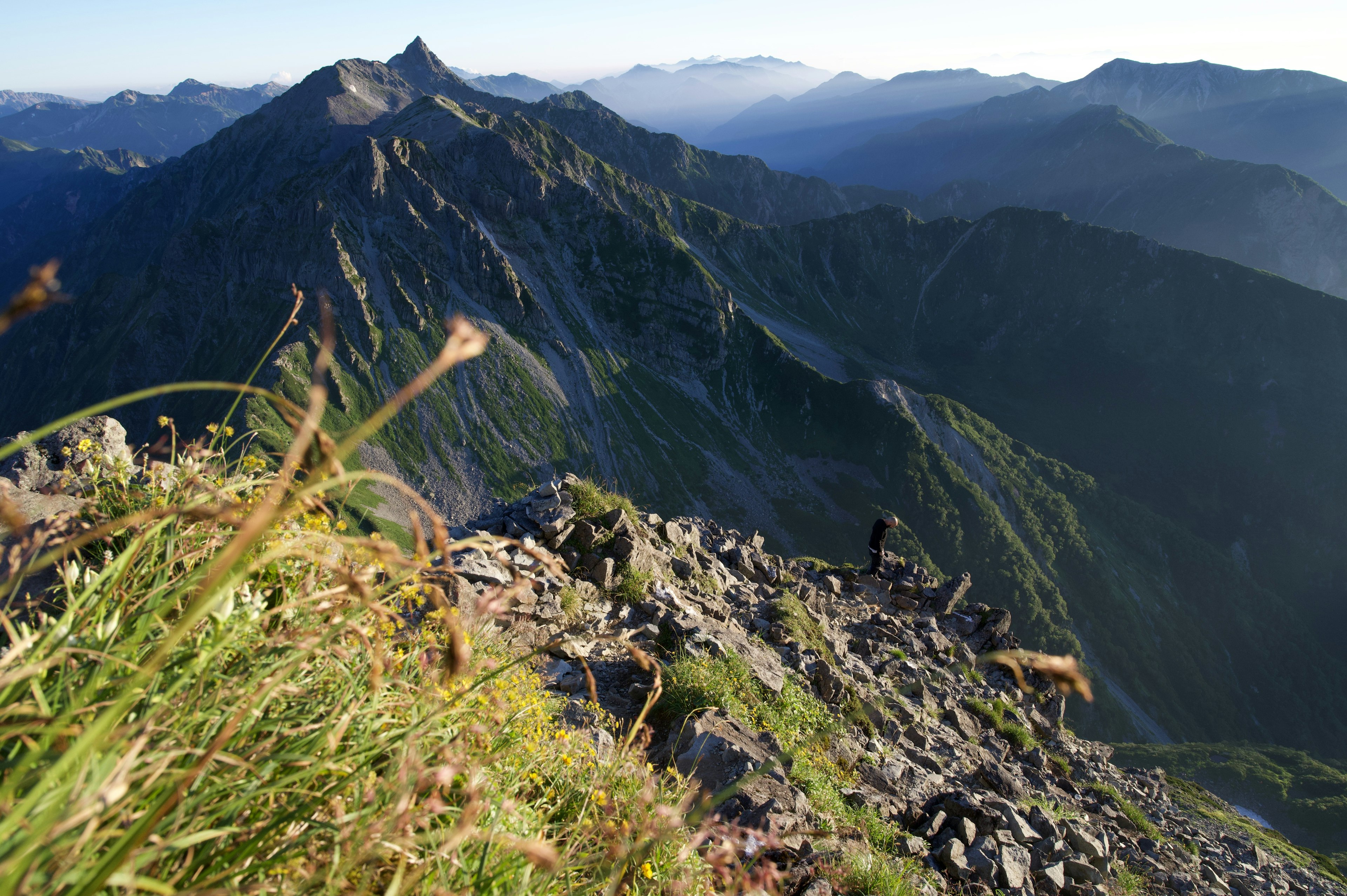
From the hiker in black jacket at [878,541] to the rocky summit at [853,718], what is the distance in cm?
98

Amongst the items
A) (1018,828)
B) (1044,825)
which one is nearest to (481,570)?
(1018,828)

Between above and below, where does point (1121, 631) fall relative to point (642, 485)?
below

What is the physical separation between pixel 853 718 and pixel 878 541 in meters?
10.8

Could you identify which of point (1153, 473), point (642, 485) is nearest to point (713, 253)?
point (642, 485)

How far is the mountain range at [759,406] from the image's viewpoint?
109 m

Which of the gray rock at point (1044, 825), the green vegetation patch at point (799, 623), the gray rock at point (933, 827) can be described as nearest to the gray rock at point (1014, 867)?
the gray rock at point (933, 827)

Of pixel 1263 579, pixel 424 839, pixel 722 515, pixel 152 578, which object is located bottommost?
pixel 1263 579

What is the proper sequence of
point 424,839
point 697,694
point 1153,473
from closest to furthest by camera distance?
point 424,839 → point 697,694 → point 1153,473

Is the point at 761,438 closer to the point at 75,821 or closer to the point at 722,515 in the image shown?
the point at 722,515

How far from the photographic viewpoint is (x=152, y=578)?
3365 millimetres

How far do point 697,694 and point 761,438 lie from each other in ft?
414

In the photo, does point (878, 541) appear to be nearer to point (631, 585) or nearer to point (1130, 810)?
point (1130, 810)

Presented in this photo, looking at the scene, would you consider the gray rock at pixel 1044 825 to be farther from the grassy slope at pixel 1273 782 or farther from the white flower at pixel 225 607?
the grassy slope at pixel 1273 782

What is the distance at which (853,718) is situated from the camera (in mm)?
11797
